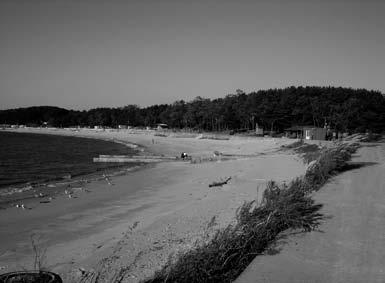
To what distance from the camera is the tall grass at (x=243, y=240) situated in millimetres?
5051

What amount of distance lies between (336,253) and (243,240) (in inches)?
62.4

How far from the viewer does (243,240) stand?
20.7ft

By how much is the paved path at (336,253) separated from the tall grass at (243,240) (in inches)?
9.3

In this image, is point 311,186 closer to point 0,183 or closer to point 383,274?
point 383,274

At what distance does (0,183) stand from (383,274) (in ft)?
75.3

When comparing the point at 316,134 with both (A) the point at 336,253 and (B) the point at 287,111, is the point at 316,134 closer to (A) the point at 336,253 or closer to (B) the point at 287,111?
(B) the point at 287,111

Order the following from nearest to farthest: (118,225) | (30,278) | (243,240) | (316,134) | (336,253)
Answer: (30,278), (243,240), (336,253), (118,225), (316,134)

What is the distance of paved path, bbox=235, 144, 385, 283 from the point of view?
5.55 meters

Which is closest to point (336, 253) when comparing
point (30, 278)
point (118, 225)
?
point (30, 278)

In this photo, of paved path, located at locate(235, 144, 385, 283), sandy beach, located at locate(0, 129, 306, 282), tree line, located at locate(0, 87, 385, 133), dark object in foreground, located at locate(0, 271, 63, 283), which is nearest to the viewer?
dark object in foreground, located at locate(0, 271, 63, 283)

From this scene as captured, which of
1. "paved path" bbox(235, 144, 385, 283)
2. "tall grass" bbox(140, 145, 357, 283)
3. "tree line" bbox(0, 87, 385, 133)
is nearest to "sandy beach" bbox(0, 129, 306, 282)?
"tall grass" bbox(140, 145, 357, 283)

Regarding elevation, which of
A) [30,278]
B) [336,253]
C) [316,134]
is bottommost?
[336,253]

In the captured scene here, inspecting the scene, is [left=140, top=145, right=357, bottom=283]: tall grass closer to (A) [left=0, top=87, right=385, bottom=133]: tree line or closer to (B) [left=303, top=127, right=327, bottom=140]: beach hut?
(B) [left=303, top=127, right=327, bottom=140]: beach hut

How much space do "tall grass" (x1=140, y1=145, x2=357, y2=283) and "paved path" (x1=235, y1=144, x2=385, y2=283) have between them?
0.24 meters
